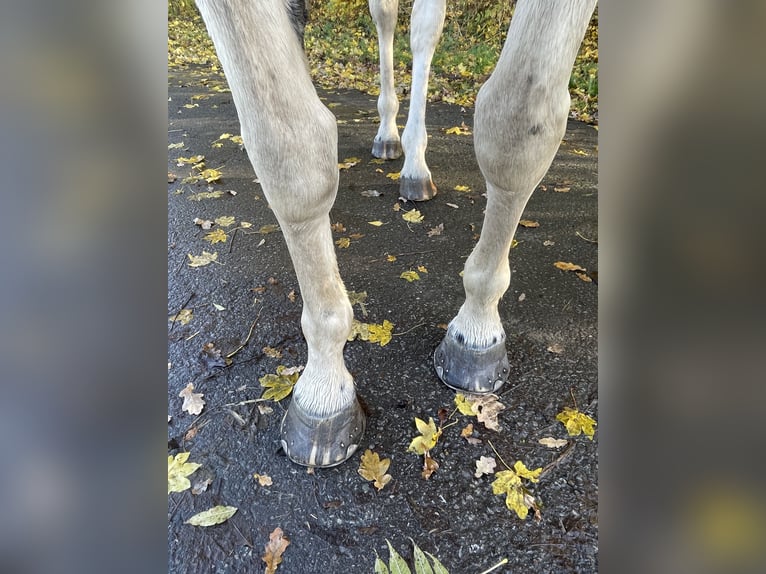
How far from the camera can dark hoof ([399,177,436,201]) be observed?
3.26 m

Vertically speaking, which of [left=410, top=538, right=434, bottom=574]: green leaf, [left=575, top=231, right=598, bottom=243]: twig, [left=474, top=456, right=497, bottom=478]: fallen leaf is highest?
[left=575, top=231, right=598, bottom=243]: twig

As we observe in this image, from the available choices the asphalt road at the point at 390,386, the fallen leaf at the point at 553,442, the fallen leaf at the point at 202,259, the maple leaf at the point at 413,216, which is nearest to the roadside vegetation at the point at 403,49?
the maple leaf at the point at 413,216

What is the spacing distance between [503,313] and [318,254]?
3.96ft

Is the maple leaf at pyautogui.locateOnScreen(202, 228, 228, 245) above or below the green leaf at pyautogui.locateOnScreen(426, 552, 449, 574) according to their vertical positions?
above

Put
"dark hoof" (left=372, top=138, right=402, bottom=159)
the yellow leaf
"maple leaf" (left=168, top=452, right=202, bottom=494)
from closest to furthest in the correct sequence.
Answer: "maple leaf" (left=168, top=452, right=202, bottom=494), the yellow leaf, "dark hoof" (left=372, top=138, right=402, bottom=159)

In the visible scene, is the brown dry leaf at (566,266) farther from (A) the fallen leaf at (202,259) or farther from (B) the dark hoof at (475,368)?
(A) the fallen leaf at (202,259)

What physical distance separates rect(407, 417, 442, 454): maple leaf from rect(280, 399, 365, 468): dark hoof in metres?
0.20

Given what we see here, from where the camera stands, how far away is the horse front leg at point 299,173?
0.94 metres

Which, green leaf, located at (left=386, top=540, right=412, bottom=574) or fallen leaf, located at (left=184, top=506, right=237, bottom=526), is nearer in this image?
green leaf, located at (left=386, top=540, right=412, bottom=574)

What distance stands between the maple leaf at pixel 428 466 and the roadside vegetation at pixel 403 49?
446cm

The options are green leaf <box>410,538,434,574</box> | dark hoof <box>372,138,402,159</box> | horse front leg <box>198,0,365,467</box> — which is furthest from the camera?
dark hoof <box>372,138,402,159</box>

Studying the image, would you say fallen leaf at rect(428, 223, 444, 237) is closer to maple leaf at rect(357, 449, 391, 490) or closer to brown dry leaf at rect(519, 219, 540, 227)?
brown dry leaf at rect(519, 219, 540, 227)

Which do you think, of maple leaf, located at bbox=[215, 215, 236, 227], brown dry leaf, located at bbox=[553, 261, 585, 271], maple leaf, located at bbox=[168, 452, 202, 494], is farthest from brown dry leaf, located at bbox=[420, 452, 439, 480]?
maple leaf, located at bbox=[215, 215, 236, 227]

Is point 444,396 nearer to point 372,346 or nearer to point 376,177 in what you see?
point 372,346
